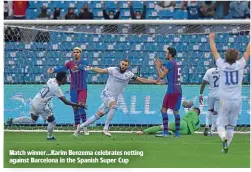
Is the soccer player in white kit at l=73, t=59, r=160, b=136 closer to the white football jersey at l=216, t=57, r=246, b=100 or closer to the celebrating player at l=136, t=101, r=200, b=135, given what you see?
the celebrating player at l=136, t=101, r=200, b=135

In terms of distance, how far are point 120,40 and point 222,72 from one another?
5605 mm

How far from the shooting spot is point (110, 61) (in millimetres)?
20750

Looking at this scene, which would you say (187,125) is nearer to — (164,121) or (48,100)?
(164,121)

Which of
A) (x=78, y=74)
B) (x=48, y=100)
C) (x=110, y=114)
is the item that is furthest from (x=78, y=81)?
(x=48, y=100)

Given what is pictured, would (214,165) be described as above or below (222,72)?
below

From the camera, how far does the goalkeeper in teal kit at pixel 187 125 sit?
19.6 metres

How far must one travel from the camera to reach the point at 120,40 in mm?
20781

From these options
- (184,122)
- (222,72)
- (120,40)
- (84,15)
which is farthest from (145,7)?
(222,72)

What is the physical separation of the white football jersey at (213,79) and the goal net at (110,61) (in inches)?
41.6

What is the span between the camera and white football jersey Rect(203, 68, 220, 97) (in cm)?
1941

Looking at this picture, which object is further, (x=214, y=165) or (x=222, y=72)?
(x=222, y=72)

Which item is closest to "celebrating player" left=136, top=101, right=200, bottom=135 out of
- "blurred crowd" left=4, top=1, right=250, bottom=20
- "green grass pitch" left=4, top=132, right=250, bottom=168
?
"green grass pitch" left=4, top=132, right=250, bottom=168

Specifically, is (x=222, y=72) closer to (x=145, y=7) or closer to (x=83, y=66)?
(x=83, y=66)

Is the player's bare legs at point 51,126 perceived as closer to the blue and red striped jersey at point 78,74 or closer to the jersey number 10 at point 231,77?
the blue and red striped jersey at point 78,74
